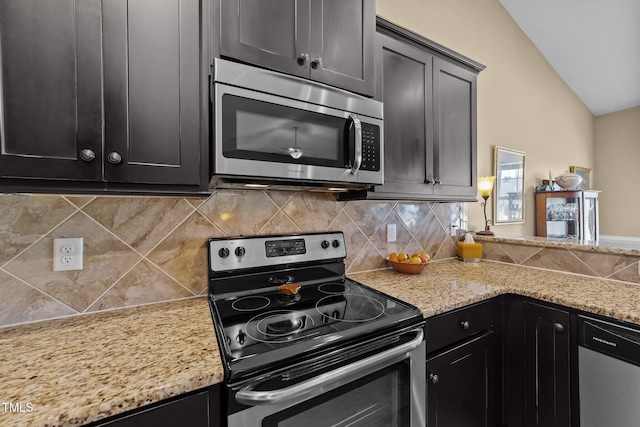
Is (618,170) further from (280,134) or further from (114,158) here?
(114,158)

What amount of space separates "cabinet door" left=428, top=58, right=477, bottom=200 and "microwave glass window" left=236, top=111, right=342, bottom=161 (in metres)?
0.79

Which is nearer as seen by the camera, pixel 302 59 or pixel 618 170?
pixel 302 59

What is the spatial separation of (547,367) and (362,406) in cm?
96

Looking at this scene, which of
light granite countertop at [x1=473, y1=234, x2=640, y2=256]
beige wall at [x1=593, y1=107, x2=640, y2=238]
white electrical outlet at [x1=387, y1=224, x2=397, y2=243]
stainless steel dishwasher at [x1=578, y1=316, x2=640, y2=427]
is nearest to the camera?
stainless steel dishwasher at [x1=578, y1=316, x2=640, y2=427]

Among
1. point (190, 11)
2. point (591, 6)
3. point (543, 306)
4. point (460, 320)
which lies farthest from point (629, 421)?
point (591, 6)

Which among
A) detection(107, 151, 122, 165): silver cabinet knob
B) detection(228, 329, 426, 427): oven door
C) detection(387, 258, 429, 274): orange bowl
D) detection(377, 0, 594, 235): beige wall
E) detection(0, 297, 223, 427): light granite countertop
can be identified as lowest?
detection(228, 329, 426, 427): oven door

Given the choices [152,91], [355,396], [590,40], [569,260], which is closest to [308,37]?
[152,91]

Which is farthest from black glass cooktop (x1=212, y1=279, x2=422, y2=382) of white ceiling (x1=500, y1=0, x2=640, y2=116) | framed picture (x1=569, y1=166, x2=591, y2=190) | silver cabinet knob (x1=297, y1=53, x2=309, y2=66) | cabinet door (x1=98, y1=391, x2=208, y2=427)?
framed picture (x1=569, y1=166, x2=591, y2=190)

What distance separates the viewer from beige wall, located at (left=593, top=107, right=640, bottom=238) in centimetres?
439

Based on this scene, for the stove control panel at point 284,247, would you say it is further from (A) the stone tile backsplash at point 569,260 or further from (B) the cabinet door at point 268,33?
(A) the stone tile backsplash at point 569,260

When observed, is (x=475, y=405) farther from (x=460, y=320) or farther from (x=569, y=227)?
(x=569, y=227)

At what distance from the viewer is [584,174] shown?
14.5 feet

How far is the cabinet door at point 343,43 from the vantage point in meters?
1.25

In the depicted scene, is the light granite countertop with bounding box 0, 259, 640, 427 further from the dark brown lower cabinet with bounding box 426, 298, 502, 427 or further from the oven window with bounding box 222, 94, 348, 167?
the oven window with bounding box 222, 94, 348, 167
